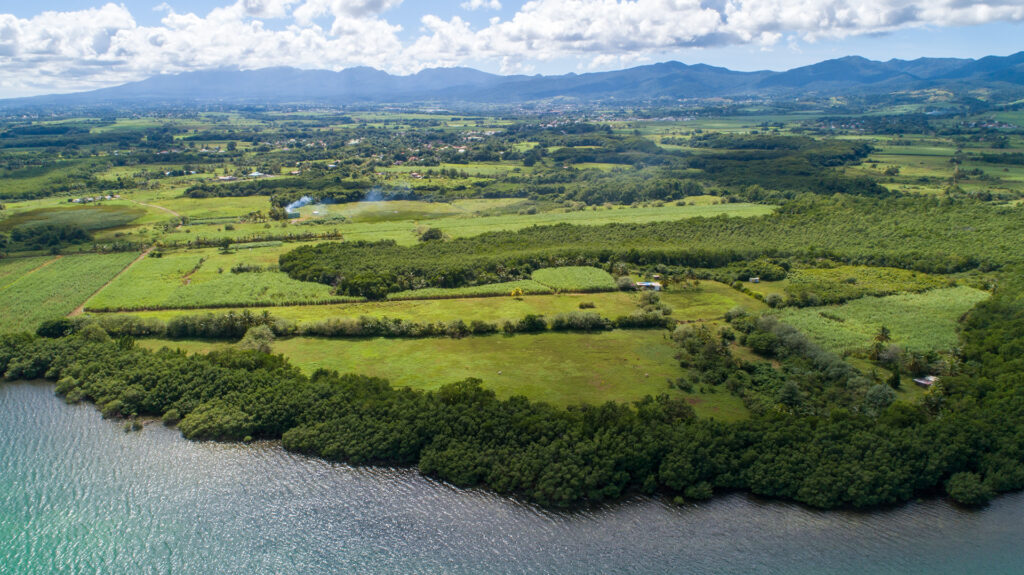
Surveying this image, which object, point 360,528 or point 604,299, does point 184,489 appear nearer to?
point 360,528

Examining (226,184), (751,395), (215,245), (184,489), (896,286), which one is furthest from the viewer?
(226,184)

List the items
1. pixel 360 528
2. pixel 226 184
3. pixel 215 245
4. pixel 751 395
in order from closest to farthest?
pixel 360 528
pixel 751 395
pixel 215 245
pixel 226 184

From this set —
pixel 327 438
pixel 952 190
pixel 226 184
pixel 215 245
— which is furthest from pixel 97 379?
pixel 952 190

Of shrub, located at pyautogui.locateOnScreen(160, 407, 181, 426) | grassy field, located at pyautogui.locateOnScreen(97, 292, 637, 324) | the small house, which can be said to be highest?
grassy field, located at pyautogui.locateOnScreen(97, 292, 637, 324)

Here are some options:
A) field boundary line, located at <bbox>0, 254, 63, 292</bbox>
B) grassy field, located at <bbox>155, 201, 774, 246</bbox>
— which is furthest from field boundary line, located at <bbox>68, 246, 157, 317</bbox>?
field boundary line, located at <bbox>0, 254, 63, 292</bbox>

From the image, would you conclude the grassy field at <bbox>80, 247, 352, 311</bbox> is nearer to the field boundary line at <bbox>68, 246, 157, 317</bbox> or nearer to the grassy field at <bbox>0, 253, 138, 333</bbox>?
the field boundary line at <bbox>68, 246, 157, 317</bbox>

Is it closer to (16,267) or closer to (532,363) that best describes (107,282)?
(16,267)
